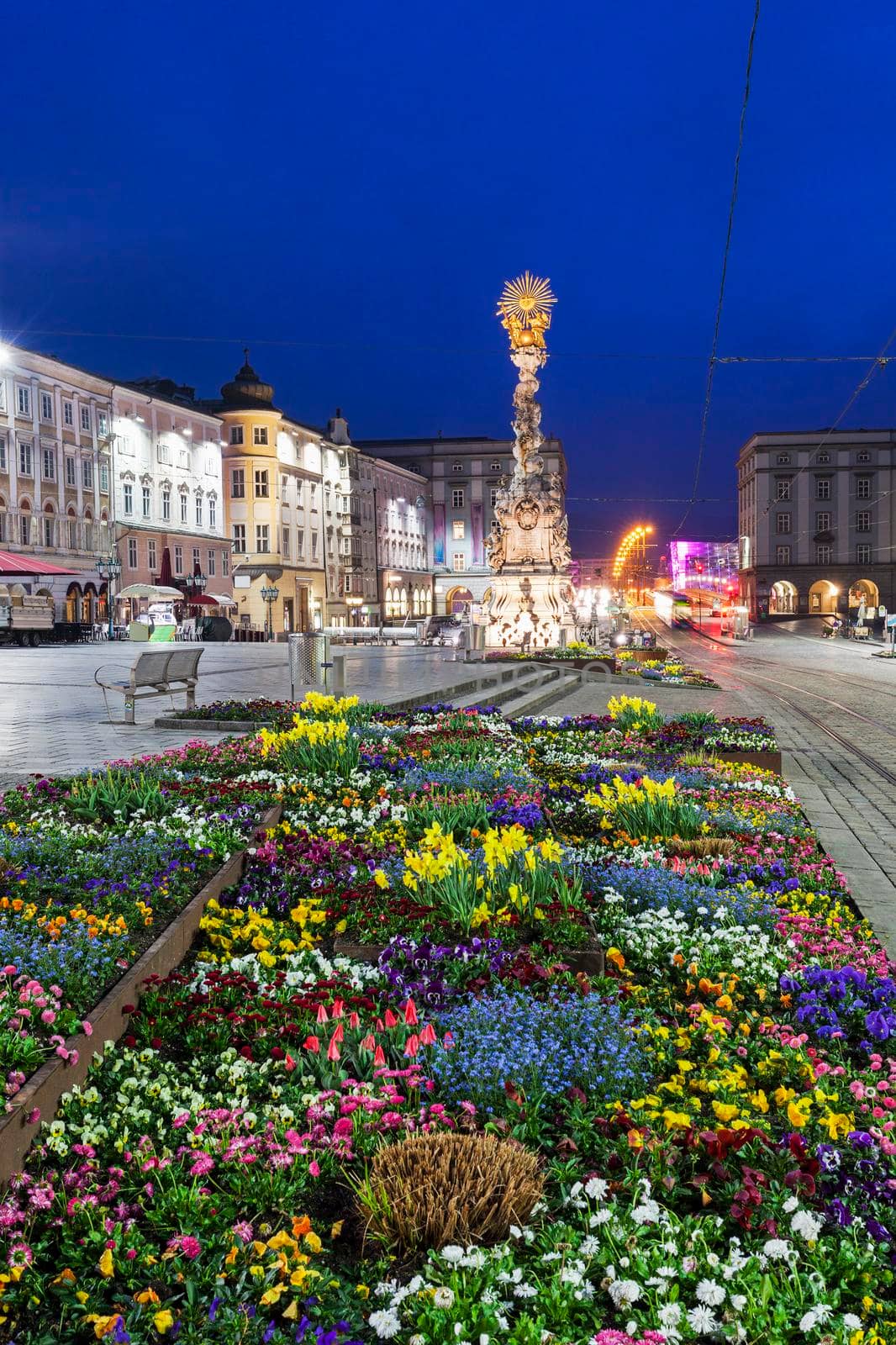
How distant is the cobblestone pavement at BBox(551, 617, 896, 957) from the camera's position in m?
7.52

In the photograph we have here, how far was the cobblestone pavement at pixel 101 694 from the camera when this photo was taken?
11047 millimetres

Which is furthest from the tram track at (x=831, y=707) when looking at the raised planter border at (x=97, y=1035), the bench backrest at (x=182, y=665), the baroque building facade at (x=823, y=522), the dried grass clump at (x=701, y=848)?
the baroque building facade at (x=823, y=522)

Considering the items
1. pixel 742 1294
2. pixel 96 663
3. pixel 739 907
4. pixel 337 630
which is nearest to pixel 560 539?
pixel 96 663

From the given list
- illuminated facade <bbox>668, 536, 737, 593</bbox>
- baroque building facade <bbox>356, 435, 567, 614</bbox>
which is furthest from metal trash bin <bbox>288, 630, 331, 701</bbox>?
baroque building facade <bbox>356, 435, 567, 614</bbox>

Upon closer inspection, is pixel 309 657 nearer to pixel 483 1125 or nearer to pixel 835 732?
pixel 835 732

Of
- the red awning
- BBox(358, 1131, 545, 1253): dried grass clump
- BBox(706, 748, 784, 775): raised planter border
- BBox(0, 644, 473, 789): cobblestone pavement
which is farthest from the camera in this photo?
the red awning

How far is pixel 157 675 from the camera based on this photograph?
558 inches

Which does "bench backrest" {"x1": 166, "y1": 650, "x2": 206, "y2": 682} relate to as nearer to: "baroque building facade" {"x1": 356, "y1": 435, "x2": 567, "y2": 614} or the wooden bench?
the wooden bench

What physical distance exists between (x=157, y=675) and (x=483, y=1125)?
1168cm

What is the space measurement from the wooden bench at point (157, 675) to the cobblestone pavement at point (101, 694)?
41 cm

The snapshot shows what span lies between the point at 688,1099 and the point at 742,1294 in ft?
3.12

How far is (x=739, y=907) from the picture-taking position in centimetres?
554

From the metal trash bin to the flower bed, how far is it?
9.32m

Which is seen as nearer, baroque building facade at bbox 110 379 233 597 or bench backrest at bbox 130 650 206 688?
bench backrest at bbox 130 650 206 688
